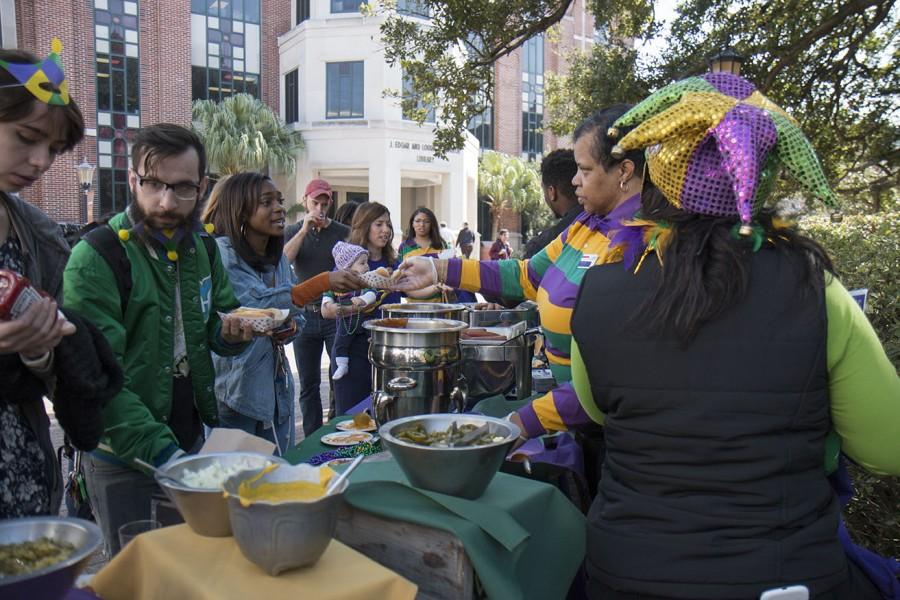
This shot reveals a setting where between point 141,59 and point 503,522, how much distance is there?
30257 mm

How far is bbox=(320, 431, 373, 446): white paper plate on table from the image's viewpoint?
256cm

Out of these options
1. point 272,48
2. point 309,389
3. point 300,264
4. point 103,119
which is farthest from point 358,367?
point 272,48

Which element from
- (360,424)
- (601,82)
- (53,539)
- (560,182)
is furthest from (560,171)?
(601,82)

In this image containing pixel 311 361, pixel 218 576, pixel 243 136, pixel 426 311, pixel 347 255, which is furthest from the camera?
pixel 243 136

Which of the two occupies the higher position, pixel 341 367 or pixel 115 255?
pixel 115 255

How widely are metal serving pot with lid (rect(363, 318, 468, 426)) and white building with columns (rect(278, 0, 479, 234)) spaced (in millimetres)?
24919

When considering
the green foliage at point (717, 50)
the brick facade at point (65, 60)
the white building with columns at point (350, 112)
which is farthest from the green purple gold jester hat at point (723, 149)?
the brick facade at point (65, 60)

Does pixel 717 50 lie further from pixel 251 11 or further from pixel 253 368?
pixel 251 11

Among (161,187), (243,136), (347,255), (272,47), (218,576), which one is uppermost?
(272,47)

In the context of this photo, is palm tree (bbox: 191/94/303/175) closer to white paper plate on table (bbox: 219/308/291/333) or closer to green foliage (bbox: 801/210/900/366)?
green foliage (bbox: 801/210/900/366)

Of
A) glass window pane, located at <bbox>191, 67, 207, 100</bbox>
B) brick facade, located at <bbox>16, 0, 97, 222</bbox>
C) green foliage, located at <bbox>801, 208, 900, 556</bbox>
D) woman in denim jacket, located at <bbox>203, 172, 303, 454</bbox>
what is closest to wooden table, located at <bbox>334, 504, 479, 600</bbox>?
woman in denim jacket, located at <bbox>203, 172, 303, 454</bbox>

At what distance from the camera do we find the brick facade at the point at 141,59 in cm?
2489

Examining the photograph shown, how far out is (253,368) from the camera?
324cm

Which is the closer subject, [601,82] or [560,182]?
[560,182]
